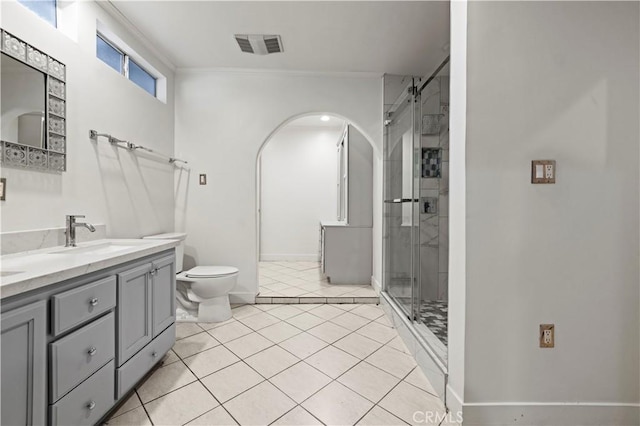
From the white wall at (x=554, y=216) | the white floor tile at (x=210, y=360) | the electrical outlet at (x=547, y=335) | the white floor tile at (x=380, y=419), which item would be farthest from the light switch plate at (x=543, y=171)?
the white floor tile at (x=210, y=360)

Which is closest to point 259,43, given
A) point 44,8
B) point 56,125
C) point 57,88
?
point 44,8

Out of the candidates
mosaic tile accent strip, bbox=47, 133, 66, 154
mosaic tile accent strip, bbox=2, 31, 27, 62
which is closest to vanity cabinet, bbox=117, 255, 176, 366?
mosaic tile accent strip, bbox=47, 133, 66, 154

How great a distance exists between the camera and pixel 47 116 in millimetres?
1562

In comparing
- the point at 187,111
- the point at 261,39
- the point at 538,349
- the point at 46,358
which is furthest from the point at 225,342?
the point at 261,39

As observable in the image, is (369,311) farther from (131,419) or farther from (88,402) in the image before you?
(88,402)

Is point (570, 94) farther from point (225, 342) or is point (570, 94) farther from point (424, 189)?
point (225, 342)

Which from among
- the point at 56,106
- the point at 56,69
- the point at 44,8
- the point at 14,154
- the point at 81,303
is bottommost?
the point at 81,303

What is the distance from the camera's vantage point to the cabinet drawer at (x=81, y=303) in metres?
1.04

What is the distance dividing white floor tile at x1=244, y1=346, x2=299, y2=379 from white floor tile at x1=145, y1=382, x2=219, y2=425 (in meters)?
0.35

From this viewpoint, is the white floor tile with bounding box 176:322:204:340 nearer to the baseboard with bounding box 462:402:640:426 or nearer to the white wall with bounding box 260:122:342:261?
the baseboard with bounding box 462:402:640:426

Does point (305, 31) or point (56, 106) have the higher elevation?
point (305, 31)

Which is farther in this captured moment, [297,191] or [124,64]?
[297,191]

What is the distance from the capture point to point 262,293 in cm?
317

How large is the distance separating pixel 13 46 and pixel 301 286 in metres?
3.05
